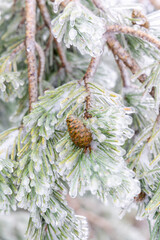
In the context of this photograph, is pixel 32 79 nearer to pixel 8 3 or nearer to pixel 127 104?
→ pixel 127 104

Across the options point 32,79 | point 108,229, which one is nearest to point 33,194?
point 32,79

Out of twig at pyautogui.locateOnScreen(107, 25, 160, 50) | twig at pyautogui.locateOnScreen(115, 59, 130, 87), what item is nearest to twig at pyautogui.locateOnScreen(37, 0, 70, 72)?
twig at pyautogui.locateOnScreen(115, 59, 130, 87)

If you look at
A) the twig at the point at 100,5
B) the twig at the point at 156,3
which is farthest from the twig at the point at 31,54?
the twig at the point at 156,3

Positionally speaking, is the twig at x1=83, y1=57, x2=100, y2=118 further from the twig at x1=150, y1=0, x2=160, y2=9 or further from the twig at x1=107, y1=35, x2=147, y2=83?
the twig at x1=150, y1=0, x2=160, y2=9

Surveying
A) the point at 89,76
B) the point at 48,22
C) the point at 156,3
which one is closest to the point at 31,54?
the point at 89,76

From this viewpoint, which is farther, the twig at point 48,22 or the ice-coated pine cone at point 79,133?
the twig at point 48,22

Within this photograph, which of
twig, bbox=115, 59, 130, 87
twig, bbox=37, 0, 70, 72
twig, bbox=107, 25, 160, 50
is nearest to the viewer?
twig, bbox=107, 25, 160, 50

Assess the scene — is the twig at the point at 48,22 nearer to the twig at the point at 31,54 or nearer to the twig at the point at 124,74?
the twig at the point at 31,54

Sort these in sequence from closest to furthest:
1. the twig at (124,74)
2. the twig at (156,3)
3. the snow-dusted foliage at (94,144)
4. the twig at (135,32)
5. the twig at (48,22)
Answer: the snow-dusted foliage at (94,144) → the twig at (135,32) → the twig at (124,74) → the twig at (48,22) → the twig at (156,3)
